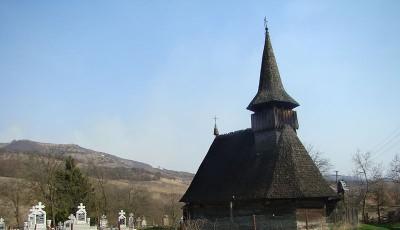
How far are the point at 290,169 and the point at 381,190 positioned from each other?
3549 cm

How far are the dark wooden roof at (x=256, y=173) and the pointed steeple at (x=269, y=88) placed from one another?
2241 millimetres

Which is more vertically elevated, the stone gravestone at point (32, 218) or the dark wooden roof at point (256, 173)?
the dark wooden roof at point (256, 173)

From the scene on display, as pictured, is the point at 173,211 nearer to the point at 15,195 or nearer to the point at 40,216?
the point at 15,195

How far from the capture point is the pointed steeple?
3312cm

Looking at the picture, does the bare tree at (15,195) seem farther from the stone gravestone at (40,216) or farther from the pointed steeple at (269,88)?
the pointed steeple at (269,88)

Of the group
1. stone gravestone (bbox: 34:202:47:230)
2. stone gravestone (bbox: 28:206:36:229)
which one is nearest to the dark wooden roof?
stone gravestone (bbox: 34:202:47:230)

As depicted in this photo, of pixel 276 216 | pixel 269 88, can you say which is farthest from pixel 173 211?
pixel 276 216

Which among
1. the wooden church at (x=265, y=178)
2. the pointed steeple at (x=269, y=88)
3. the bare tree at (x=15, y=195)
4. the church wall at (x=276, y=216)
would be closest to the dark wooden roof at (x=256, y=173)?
the wooden church at (x=265, y=178)

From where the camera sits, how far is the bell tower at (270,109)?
→ 108 feet

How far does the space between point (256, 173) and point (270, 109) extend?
17.0 ft

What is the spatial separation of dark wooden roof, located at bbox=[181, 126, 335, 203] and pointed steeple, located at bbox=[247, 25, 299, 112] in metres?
2.24

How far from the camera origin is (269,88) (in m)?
34.2

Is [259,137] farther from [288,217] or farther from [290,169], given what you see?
[288,217]

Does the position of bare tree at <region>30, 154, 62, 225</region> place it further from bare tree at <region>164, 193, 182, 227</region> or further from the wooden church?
the wooden church
